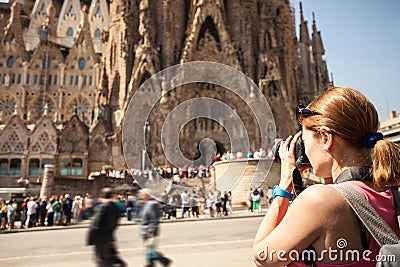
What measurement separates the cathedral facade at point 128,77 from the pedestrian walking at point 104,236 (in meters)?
22.9

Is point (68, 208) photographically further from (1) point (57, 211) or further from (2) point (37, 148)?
(2) point (37, 148)

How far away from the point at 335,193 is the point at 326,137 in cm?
26

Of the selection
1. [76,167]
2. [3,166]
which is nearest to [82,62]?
[76,167]

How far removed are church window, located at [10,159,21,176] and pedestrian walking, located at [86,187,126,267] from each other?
28130 mm

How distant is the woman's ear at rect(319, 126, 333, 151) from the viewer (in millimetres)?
1402

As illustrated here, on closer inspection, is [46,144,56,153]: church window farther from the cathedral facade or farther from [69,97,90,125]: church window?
[69,97,90,125]: church window

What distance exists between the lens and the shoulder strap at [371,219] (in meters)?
1.21

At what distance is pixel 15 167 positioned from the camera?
2986 cm

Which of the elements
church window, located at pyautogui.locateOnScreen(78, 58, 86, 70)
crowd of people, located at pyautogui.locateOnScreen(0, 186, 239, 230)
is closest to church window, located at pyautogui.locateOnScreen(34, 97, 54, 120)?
church window, located at pyautogui.locateOnScreen(78, 58, 86, 70)

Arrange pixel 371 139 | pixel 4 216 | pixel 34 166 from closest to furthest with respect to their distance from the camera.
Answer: pixel 371 139
pixel 4 216
pixel 34 166

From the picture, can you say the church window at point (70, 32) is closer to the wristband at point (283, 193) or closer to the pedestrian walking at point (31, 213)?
the pedestrian walking at point (31, 213)

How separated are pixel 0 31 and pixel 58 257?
4625 cm

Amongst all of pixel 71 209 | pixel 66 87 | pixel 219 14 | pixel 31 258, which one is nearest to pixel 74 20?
pixel 66 87

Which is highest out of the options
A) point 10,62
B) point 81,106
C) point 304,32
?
point 304,32
